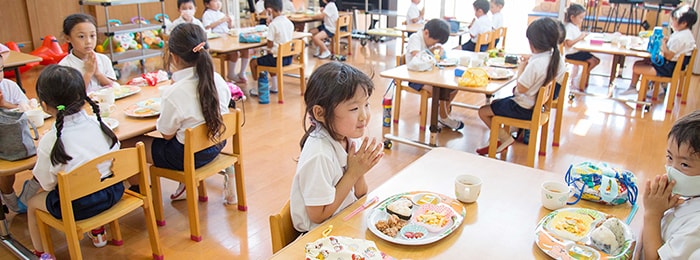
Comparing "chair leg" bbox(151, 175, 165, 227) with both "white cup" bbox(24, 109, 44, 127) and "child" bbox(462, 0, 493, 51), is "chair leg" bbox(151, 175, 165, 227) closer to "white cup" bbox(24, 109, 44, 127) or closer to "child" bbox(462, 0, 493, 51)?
"white cup" bbox(24, 109, 44, 127)

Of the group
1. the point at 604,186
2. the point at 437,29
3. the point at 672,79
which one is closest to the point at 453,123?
the point at 437,29

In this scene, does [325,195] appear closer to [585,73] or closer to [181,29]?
[181,29]

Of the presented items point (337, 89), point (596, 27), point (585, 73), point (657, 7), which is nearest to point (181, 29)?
point (337, 89)

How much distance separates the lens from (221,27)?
5926mm

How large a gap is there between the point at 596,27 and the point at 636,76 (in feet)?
12.0

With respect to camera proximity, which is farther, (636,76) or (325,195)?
(636,76)

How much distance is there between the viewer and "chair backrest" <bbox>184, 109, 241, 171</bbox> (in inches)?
95.6

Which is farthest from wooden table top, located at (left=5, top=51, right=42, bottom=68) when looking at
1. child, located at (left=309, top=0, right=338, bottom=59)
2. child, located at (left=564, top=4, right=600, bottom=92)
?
child, located at (left=564, top=4, right=600, bottom=92)

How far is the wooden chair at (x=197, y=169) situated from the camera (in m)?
2.47

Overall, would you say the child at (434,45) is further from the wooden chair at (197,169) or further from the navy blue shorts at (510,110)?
the wooden chair at (197,169)

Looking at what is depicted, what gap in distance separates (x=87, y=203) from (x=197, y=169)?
59 cm

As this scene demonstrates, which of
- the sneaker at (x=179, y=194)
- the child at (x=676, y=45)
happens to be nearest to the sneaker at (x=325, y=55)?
the child at (x=676, y=45)

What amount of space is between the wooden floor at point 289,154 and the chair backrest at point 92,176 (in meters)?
0.60

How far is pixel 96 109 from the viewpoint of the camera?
2.15 metres
